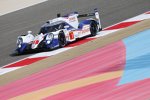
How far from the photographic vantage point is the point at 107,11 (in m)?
25.0

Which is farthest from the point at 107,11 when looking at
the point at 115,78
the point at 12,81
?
the point at 115,78

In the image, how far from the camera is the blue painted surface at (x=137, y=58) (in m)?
11.3

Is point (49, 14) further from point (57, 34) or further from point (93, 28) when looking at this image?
point (57, 34)

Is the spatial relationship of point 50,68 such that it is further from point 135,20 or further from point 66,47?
point 135,20

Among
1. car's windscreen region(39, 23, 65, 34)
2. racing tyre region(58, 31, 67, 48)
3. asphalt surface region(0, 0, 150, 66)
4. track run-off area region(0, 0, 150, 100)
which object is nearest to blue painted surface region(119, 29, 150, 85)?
track run-off area region(0, 0, 150, 100)

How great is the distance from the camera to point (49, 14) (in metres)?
27.8

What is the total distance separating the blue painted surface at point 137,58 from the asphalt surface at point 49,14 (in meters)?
4.01

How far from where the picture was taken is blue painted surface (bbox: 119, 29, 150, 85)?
11342mm

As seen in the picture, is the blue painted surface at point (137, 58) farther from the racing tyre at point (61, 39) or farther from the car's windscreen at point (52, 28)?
the car's windscreen at point (52, 28)

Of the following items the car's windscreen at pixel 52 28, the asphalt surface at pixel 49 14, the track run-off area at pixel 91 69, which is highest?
the car's windscreen at pixel 52 28

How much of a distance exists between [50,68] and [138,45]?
2.74 m

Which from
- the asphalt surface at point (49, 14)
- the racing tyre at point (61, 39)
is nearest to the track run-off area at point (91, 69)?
the racing tyre at point (61, 39)

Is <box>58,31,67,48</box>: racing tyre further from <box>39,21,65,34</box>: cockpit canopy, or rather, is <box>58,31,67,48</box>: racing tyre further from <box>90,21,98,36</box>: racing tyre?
<box>90,21,98,36</box>: racing tyre

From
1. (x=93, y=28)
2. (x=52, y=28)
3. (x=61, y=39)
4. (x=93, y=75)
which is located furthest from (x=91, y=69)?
(x=93, y=28)
